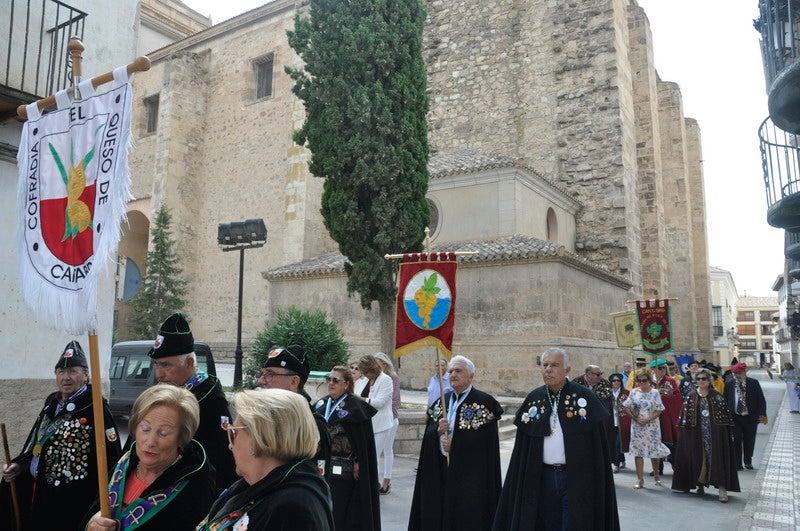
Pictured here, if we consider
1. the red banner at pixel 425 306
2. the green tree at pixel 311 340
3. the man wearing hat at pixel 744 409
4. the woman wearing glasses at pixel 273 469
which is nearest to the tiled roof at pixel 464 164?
the green tree at pixel 311 340

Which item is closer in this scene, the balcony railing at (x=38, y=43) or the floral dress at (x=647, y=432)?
the balcony railing at (x=38, y=43)

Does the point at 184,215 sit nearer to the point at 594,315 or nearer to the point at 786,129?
the point at 594,315

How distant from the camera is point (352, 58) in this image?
12734 millimetres

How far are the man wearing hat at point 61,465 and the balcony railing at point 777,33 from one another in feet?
24.4

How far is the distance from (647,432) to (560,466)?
4.80m

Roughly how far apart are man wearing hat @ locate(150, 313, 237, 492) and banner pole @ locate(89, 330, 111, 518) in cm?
61

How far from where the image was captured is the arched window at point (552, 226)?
20172 millimetres

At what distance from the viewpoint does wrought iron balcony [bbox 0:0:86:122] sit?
5680mm

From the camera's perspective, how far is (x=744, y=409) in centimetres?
976

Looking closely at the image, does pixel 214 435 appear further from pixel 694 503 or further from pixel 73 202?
pixel 694 503

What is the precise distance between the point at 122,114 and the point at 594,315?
621 inches

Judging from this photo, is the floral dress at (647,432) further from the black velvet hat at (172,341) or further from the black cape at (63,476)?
the black cape at (63,476)

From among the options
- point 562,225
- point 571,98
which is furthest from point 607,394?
point 571,98

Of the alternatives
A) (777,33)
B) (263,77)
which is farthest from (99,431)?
(263,77)
